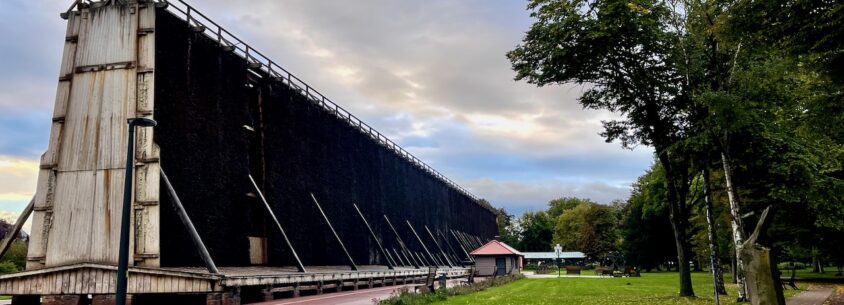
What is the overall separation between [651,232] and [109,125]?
222 feet

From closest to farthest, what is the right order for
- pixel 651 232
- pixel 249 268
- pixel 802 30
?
pixel 802 30 → pixel 249 268 → pixel 651 232

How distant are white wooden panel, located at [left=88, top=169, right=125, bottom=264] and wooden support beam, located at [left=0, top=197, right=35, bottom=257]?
257 centimetres

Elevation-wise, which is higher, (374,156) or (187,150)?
(374,156)

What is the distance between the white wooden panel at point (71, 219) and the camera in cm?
2016

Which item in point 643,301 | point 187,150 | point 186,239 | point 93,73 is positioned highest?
point 93,73

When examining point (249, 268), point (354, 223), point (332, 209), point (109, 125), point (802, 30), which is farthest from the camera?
point (354, 223)

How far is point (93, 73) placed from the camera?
2228cm

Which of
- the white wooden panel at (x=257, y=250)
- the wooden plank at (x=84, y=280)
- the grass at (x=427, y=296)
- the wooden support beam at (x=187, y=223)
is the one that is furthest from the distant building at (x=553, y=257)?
the wooden plank at (x=84, y=280)

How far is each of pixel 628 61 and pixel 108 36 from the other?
67.6 feet

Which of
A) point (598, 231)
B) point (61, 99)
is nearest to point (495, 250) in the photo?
point (61, 99)

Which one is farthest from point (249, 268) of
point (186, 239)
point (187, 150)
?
point (187, 150)

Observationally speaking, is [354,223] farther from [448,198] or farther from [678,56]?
[448,198]

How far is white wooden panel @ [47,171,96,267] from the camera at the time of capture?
20.2 meters

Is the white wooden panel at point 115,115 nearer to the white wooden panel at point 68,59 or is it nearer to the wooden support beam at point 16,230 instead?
the white wooden panel at point 68,59
